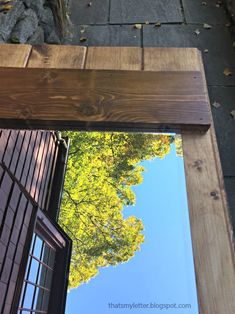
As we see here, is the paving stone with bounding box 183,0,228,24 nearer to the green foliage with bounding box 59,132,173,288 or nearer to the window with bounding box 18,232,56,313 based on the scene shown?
the green foliage with bounding box 59,132,173,288

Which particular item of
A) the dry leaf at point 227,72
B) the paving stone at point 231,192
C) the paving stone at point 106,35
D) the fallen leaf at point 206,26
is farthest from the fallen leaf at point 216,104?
the fallen leaf at point 206,26

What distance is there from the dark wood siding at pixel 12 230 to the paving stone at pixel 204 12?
2.50m

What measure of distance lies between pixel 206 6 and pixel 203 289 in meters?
3.59

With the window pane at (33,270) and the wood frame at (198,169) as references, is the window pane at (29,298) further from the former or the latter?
the wood frame at (198,169)

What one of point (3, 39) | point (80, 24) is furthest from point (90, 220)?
point (80, 24)

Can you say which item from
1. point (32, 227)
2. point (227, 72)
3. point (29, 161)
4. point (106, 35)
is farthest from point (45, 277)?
point (106, 35)

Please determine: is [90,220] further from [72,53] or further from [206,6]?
[206,6]

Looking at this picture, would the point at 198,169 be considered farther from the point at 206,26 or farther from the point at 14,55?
the point at 206,26

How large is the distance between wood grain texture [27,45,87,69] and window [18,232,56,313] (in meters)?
0.90

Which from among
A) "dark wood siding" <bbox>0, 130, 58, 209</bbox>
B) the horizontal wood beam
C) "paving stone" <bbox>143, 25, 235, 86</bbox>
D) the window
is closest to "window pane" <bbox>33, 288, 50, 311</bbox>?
the window

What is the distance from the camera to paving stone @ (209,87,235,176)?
2260 millimetres

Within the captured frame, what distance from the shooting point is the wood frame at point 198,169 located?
870 mm

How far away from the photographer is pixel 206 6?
3732 mm

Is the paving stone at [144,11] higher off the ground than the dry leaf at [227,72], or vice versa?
the paving stone at [144,11]
